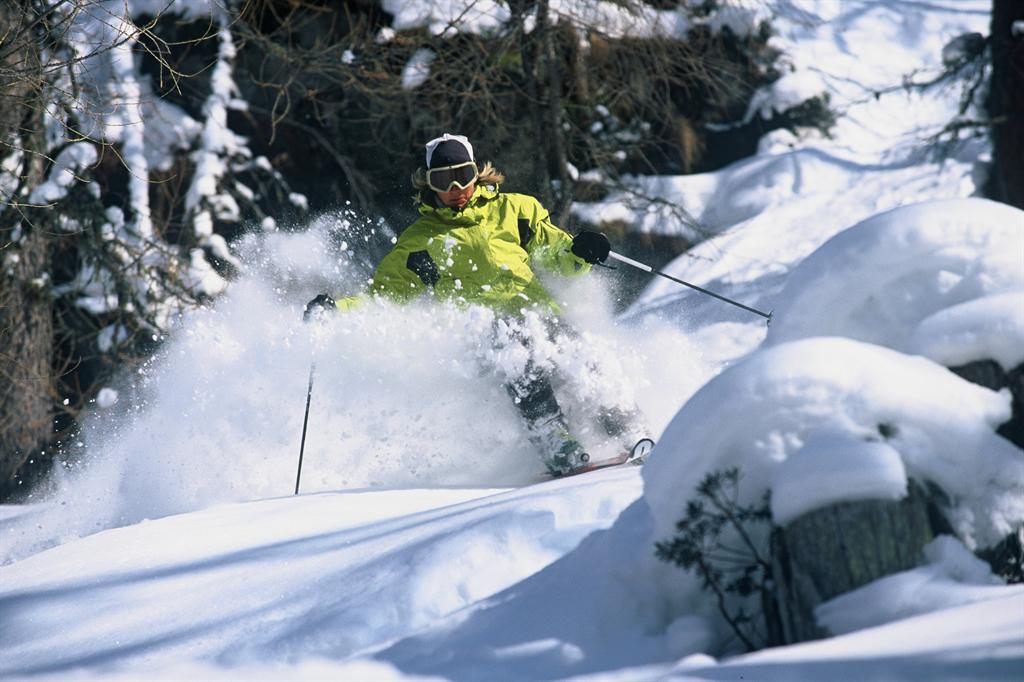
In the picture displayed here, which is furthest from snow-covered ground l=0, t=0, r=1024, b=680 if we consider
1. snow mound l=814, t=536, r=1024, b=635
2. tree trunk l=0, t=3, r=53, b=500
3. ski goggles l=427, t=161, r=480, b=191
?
tree trunk l=0, t=3, r=53, b=500

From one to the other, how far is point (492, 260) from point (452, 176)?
0.54 meters

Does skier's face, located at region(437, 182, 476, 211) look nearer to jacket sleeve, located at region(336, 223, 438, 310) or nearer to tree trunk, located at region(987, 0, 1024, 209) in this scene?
jacket sleeve, located at region(336, 223, 438, 310)

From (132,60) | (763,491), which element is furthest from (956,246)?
(132,60)

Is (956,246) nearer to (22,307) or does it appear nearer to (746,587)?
(746,587)

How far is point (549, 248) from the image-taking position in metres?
6.43

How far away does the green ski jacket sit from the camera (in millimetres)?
6262

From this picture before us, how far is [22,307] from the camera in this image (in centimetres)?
927

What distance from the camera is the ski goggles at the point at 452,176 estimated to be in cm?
618

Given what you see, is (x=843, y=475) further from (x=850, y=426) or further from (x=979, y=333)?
(x=979, y=333)

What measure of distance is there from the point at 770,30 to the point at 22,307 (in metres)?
9.56

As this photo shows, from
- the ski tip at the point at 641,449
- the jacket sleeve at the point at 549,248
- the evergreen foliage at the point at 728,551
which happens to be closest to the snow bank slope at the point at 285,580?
the evergreen foliage at the point at 728,551

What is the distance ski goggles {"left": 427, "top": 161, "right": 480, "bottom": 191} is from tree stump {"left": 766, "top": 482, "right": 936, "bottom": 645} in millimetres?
4019

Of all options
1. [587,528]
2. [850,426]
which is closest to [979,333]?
[850,426]

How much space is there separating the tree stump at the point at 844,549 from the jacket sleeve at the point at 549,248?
3.99 meters
